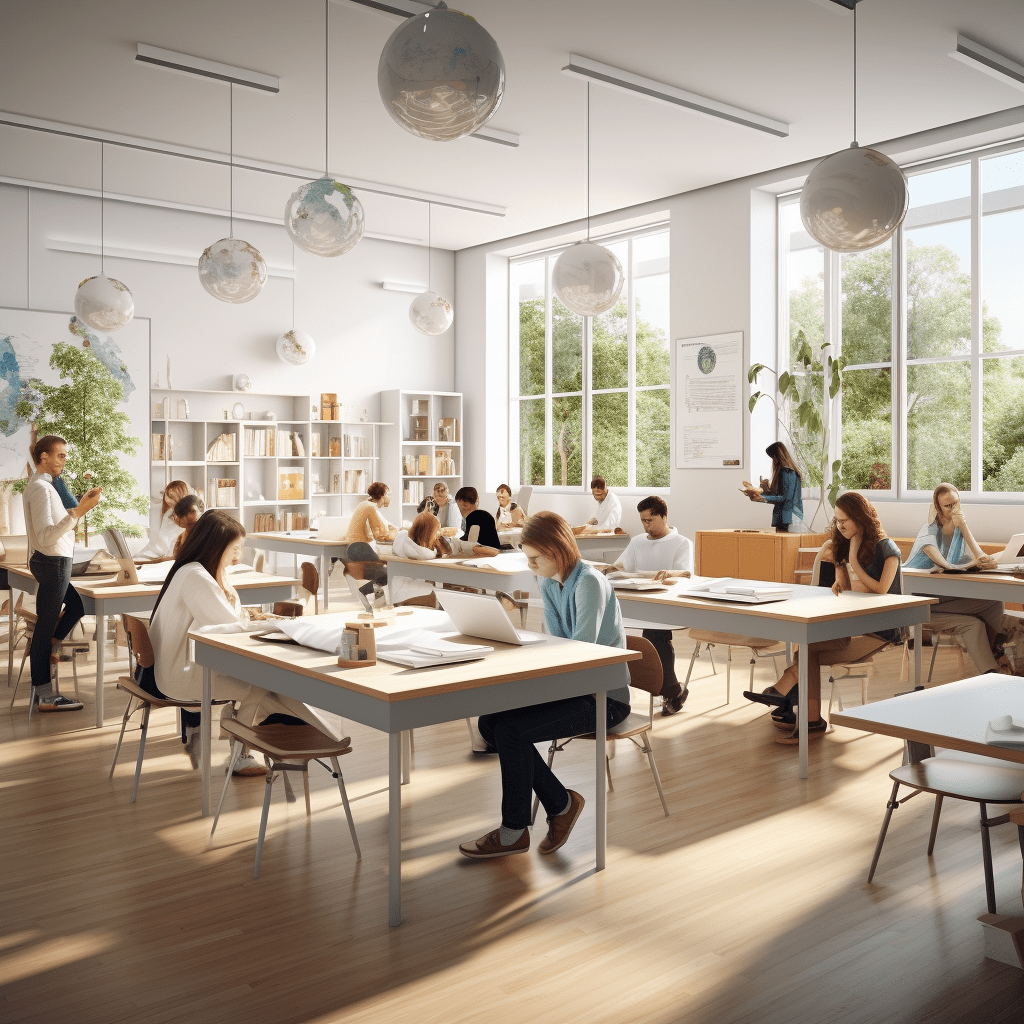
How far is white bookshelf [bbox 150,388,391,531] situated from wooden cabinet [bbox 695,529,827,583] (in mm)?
4502

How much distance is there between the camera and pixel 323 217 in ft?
15.5

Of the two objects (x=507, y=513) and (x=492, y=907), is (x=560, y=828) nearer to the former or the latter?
(x=492, y=907)

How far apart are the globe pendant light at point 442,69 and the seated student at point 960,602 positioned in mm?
4098

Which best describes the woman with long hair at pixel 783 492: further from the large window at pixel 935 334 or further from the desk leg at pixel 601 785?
the desk leg at pixel 601 785

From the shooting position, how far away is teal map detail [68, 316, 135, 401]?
9.73m

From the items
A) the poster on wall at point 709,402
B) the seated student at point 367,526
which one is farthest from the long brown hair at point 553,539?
the poster on wall at point 709,402

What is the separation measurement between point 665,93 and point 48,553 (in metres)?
4.97

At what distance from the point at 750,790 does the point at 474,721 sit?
157 cm

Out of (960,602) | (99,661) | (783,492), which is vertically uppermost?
(783,492)

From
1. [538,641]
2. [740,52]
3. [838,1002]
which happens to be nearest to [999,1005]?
[838,1002]

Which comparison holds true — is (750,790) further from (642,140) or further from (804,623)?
(642,140)

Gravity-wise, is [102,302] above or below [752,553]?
above

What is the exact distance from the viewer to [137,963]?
111 inches

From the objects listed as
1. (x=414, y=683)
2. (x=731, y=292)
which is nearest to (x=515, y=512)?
(x=731, y=292)
